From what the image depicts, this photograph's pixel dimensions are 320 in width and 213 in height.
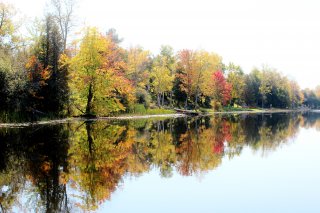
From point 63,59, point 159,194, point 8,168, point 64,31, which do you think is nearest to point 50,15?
point 63,59

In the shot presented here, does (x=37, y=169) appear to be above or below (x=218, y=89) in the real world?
below

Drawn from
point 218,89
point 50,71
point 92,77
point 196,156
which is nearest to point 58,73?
point 50,71

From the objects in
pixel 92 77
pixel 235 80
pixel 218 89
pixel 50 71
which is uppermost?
pixel 235 80

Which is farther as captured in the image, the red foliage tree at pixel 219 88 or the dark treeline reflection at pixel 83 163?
the red foliage tree at pixel 219 88

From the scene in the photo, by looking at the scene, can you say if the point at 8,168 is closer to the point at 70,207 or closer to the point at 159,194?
the point at 70,207

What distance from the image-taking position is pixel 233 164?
1527 centimetres

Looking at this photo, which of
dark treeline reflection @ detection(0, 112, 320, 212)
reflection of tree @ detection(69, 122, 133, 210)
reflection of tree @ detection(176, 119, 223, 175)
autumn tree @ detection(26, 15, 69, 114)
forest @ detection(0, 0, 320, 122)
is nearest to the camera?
dark treeline reflection @ detection(0, 112, 320, 212)

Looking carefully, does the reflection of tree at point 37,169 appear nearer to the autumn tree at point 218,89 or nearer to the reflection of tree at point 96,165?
the reflection of tree at point 96,165

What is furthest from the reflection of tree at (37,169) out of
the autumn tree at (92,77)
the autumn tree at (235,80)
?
the autumn tree at (235,80)

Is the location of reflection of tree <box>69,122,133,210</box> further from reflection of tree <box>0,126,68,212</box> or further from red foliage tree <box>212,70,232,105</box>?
red foliage tree <box>212,70,232,105</box>

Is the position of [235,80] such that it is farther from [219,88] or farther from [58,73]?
[58,73]

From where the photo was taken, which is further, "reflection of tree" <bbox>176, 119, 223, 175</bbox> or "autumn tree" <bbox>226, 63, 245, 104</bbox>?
"autumn tree" <bbox>226, 63, 245, 104</bbox>

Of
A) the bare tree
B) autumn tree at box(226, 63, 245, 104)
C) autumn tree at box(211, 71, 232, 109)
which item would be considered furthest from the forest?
autumn tree at box(226, 63, 245, 104)

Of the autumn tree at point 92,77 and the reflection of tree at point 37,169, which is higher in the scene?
the autumn tree at point 92,77
